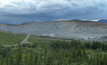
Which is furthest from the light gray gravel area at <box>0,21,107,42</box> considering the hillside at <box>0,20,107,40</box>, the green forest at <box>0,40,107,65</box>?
the green forest at <box>0,40,107,65</box>

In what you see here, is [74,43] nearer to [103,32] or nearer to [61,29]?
[103,32]

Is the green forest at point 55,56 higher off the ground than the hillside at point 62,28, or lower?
lower

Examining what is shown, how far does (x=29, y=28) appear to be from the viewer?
5733 inches

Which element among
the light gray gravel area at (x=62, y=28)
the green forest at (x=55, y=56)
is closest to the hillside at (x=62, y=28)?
the light gray gravel area at (x=62, y=28)

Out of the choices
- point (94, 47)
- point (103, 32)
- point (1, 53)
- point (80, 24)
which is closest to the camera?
point (1, 53)

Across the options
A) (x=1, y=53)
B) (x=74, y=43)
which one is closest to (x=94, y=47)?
(x=74, y=43)

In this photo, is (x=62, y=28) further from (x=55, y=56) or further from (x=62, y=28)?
(x=55, y=56)

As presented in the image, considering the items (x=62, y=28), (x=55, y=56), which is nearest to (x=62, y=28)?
(x=62, y=28)

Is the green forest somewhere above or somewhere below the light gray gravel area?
below

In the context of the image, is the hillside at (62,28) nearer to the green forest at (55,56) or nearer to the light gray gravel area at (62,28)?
the light gray gravel area at (62,28)

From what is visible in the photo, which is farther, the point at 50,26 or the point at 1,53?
the point at 50,26

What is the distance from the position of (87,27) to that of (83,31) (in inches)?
320

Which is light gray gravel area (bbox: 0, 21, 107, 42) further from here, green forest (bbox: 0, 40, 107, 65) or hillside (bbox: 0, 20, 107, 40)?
green forest (bbox: 0, 40, 107, 65)

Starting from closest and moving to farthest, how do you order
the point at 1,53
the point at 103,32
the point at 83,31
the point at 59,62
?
the point at 59,62
the point at 1,53
the point at 103,32
the point at 83,31
